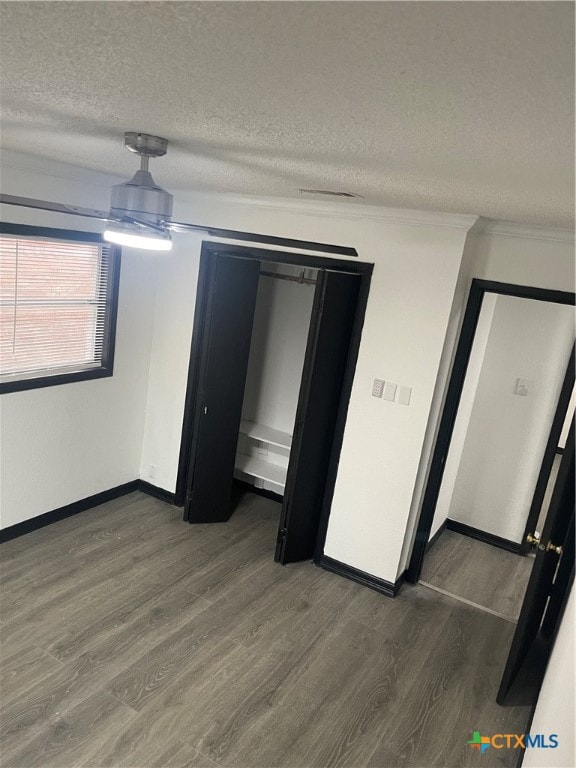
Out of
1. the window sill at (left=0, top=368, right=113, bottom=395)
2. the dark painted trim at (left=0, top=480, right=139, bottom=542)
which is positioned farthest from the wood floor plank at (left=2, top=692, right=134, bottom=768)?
the window sill at (left=0, top=368, right=113, bottom=395)

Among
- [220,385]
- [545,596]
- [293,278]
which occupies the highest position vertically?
[293,278]

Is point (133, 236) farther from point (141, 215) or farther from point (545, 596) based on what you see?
point (545, 596)

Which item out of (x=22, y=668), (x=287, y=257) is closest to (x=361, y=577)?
(x=22, y=668)

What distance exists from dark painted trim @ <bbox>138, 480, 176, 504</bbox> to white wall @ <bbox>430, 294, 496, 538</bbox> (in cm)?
206

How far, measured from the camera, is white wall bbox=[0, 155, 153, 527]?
350 cm

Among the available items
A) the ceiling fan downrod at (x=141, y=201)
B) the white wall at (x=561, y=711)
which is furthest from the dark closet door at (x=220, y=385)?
the white wall at (x=561, y=711)

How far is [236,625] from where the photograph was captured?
128 inches

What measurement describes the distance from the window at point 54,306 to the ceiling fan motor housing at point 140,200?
1.45 m

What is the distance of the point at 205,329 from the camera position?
3975mm

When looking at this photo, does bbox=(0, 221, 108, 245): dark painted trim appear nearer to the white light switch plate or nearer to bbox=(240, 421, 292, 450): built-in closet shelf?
bbox=(240, 421, 292, 450): built-in closet shelf

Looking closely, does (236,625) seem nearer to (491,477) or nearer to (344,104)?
(491,477)

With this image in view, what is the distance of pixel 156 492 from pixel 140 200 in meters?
2.99

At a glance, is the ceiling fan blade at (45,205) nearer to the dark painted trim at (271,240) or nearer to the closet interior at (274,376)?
the dark painted trim at (271,240)

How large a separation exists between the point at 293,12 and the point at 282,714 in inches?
111
